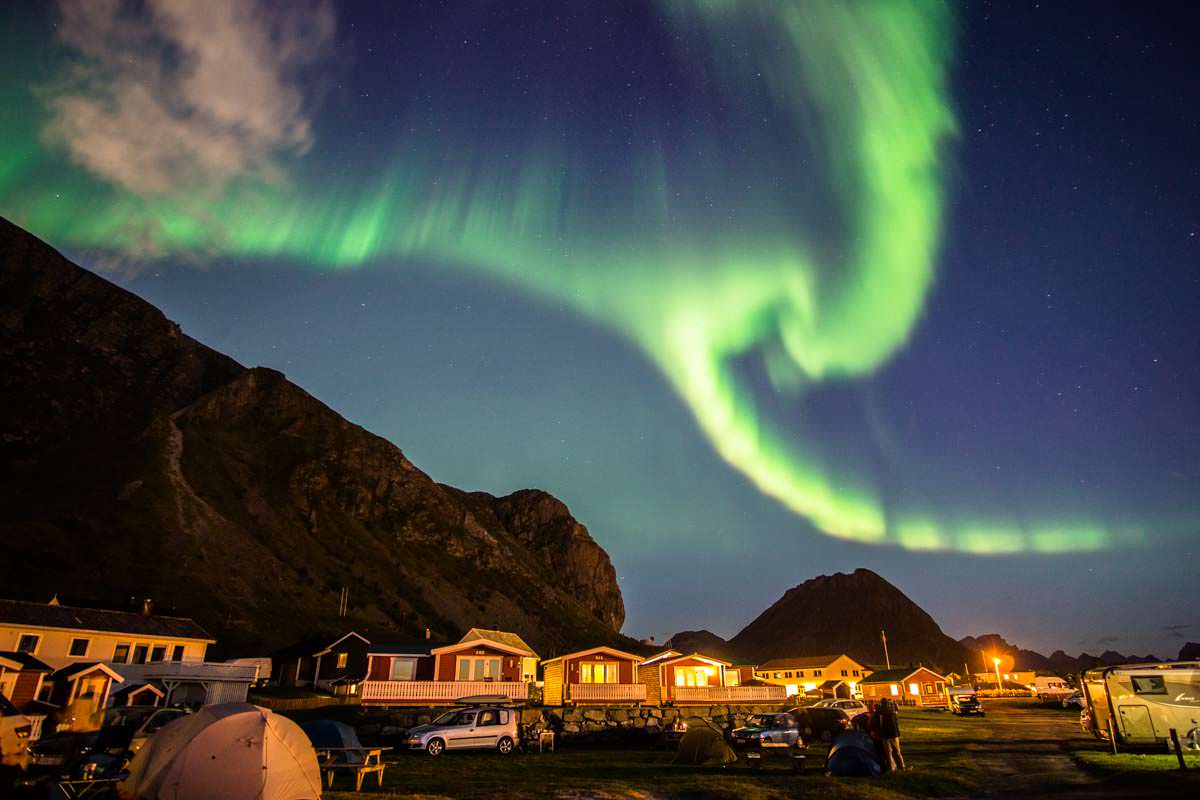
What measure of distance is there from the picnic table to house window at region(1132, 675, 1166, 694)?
95.2 feet

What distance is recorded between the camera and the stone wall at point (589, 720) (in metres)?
36.6

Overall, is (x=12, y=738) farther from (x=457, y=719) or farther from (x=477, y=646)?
→ (x=477, y=646)

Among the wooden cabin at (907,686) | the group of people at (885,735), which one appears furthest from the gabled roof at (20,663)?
the wooden cabin at (907,686)

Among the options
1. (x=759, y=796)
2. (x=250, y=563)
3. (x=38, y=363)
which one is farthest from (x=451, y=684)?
(x=38, y=363)

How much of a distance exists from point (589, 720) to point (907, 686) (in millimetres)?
91588

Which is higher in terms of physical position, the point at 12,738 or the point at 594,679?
the point at 594,679

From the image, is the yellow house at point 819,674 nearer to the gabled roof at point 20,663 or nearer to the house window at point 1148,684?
the house window at point 1148,684

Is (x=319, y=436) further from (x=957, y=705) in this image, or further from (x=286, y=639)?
(x=957, y=705)

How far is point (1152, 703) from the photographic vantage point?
1078 inches

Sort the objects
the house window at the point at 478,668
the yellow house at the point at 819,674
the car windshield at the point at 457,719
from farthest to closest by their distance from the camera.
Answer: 1. the yellow house at the point at 819,674
2. the house window at the point at 478,668
3. the car windshield at the point at 457,719

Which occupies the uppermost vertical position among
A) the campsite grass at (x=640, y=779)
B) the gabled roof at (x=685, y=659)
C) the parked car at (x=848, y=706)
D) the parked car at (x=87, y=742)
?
the gabled roof at (x=685, y=659)

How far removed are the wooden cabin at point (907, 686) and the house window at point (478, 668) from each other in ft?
267

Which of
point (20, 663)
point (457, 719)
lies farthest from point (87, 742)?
point (20, 663)

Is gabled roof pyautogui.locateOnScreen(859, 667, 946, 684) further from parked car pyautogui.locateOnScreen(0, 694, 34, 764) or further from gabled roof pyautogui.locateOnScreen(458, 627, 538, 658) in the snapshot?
parked car pyautogui.locateOnScreen(0, 694, 34, 764)
